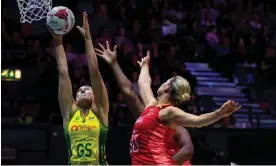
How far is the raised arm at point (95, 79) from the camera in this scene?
6.24 m

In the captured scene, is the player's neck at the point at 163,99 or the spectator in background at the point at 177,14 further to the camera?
the spectator in background at the point at 177,14

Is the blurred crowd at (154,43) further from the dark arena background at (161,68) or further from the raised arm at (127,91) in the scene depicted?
the raised arm at (127,91)

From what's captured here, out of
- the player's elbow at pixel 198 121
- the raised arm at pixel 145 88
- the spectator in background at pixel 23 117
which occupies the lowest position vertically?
the spectator in background at pixel 23 117

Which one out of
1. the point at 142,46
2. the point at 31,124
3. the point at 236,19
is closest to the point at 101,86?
the point at 31,124

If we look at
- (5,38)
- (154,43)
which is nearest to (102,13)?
(154,43)

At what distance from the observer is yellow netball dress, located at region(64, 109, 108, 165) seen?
19.8ft

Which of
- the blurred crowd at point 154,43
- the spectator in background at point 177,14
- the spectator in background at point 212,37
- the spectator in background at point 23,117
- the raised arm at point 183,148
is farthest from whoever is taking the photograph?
the spectator in background at point 177,14

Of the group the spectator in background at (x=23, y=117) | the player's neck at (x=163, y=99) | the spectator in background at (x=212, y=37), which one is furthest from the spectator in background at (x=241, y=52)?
the player's neck at (x=163, y=99)

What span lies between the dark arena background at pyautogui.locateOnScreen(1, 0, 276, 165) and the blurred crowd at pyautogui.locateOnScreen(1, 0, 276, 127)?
0.02 meters

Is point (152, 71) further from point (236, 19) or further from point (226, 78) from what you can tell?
point (236, 19)

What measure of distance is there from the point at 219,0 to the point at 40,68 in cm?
485

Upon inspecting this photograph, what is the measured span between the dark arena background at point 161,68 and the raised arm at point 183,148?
2032 millimetres

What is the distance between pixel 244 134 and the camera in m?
10.4

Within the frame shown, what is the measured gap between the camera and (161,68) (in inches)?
459
